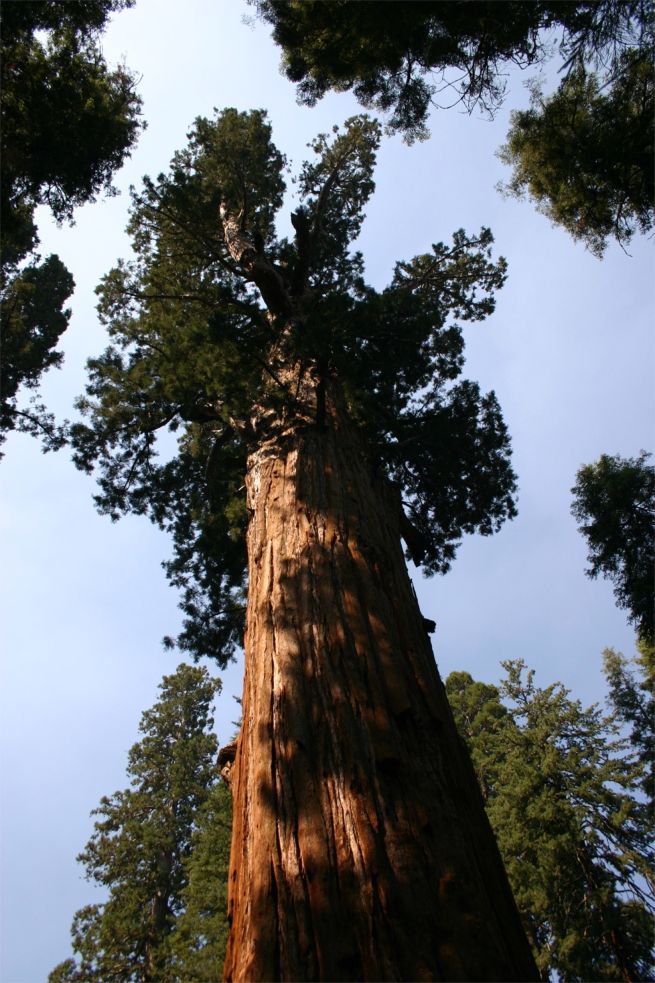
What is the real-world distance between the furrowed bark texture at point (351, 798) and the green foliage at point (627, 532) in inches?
367

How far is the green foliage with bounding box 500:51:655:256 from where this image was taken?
6840 millimetres

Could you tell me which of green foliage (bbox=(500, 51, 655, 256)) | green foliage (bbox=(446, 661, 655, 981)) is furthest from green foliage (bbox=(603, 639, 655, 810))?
green foliage (bbox=(500, 51, 655, 256))

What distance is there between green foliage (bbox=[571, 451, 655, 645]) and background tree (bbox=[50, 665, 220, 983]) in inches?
442

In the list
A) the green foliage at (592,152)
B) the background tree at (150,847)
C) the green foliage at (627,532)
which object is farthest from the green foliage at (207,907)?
the green foliage at (592,152)

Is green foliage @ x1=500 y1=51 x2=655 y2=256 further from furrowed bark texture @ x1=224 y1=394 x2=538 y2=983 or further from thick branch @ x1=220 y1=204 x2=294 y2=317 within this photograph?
furrowed bark texture @ x1=224 y1=394 x2=538 y2=983

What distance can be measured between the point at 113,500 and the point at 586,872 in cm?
1084

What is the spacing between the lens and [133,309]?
10.6 metres

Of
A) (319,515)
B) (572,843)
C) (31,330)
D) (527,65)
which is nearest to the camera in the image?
(319,515)

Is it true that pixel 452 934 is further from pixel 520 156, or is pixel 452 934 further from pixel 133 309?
pixel 133 309

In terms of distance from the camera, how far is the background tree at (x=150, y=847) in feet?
52.0

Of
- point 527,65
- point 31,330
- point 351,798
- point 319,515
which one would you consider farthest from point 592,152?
point 31,330

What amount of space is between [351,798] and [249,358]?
18.7 ft

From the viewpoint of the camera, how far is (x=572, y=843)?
11156mm

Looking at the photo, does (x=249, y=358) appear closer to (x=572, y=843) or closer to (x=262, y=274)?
(x=262, y=274)
